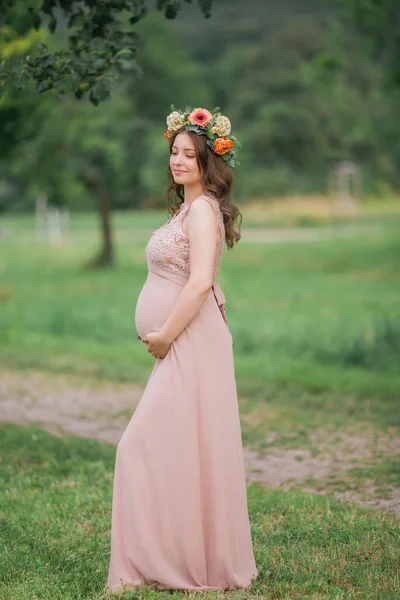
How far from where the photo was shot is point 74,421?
9.57 meters

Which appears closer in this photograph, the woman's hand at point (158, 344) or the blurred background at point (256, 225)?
the woman's hand at point (158, 344)

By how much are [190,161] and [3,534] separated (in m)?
2.56

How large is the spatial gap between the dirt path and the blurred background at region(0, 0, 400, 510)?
0.06 m

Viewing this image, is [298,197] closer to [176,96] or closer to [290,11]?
[176,96]

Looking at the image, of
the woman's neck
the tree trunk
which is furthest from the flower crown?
the tree trunk

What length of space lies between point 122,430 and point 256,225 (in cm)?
3897

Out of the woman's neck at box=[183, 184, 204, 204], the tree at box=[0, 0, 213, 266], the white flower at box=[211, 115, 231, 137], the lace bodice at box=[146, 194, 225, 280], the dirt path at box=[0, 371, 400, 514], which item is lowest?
the dirt path at box=[0, 371, 400, 514]

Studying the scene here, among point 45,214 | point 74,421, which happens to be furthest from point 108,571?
point 45,214

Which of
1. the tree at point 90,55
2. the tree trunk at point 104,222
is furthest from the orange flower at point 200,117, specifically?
the tree trunk at point 104,222

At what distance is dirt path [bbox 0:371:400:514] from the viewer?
7152 mm

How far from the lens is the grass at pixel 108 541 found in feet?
15.6

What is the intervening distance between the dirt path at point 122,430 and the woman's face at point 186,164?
289cm

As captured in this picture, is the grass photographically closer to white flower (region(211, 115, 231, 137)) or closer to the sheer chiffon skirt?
the sheer chiffon skirt

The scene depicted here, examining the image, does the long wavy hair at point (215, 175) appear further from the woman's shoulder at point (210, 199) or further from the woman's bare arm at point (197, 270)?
the woman's bare arm at point (197, 270)
